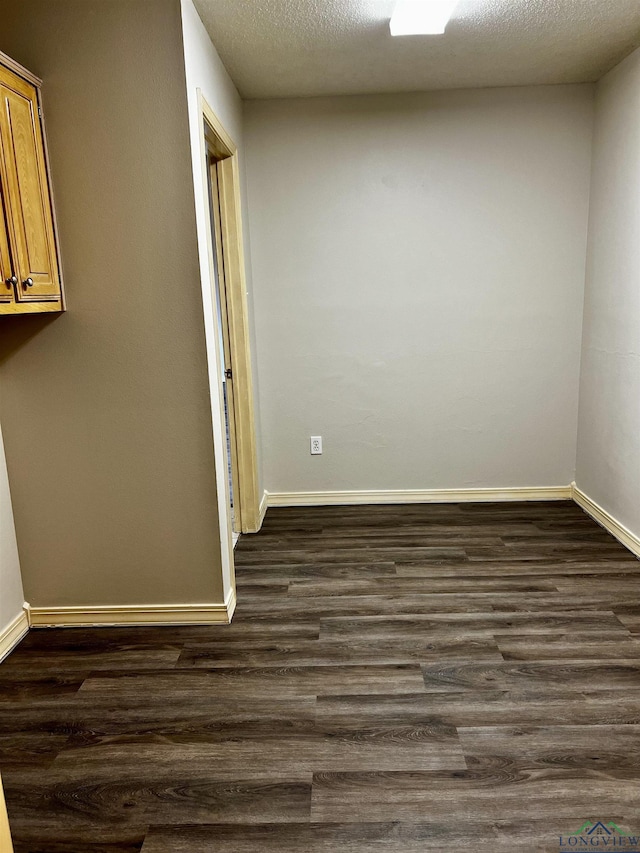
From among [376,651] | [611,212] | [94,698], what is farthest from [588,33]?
[94,698]

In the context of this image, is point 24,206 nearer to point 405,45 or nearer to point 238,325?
point 238,325

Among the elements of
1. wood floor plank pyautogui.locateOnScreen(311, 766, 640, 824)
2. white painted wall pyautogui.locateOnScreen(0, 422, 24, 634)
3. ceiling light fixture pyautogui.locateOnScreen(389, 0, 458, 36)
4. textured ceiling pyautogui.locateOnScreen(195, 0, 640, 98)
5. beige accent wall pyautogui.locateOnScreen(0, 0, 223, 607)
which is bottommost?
wood floor plank pyautogui.locateOnScreen(311, 766, 640, 824)

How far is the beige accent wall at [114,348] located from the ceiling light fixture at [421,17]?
905 mm

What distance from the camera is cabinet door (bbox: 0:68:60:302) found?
214cm

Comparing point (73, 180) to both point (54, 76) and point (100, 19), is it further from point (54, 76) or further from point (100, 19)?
point (100, 19)

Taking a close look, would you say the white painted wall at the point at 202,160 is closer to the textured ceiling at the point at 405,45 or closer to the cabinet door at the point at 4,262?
the textured ceiling at the point at 405,45

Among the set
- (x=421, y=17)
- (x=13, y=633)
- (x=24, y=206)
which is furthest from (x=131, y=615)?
(x=421, y=17)

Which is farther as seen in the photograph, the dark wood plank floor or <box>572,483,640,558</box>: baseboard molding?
<box>572,483,640,558</box>: baseboard molding

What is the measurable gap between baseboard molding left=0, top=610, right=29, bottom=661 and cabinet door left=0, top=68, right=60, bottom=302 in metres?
1.34

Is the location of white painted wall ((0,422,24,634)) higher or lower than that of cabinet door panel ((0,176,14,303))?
lower

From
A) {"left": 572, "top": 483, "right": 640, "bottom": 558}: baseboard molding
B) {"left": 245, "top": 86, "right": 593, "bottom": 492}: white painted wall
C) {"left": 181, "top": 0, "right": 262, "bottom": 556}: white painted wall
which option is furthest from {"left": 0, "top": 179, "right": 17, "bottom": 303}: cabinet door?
{"left": 572, "top": 483, "right": 640, "bottom": 558}: baseboard molding

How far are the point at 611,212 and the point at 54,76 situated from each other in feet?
9.21

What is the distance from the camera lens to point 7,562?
8.64ft

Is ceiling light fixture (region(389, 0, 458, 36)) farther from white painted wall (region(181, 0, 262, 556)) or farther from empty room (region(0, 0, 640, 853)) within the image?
white painted wall (region(181, 0, 262, 556))
